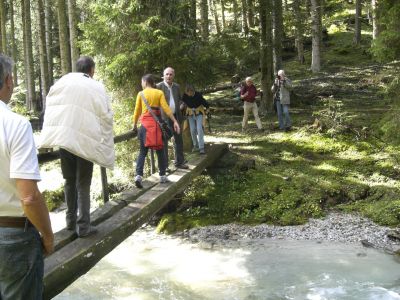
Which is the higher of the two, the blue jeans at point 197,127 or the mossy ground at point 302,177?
the blue jeans at point 197,127

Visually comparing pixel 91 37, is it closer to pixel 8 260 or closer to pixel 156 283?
pixel 156 283

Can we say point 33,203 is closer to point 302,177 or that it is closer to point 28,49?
point 302,177

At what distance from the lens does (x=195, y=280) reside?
7.91 meters

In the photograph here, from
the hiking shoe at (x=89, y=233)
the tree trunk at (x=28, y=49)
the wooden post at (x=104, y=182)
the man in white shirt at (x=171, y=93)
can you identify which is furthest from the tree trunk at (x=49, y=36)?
the hiking shoe at (x=89, y=233)

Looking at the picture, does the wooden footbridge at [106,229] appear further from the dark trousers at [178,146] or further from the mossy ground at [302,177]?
the mossy ground at [302,177]

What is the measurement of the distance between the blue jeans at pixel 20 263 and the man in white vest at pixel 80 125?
2.21 m

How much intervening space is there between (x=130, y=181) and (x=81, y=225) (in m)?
6.47

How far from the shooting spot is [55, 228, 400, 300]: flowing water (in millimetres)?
7336

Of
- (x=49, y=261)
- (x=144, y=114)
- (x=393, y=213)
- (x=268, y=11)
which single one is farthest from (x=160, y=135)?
(x=268, y=11)

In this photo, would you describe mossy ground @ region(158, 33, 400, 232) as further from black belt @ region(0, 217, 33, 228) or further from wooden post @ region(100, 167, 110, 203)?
black belt @ region(0, 217, 33, 228)

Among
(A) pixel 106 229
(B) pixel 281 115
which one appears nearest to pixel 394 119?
(B) pixel 281 115

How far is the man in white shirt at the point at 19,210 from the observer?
2930 mm

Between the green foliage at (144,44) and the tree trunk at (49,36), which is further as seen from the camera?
the tree trunk at (49,36)

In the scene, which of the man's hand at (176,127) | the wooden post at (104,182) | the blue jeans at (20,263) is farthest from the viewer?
the man's hand at (176,127)
